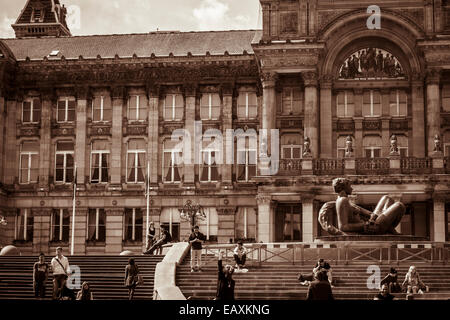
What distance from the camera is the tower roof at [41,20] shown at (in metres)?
87.2

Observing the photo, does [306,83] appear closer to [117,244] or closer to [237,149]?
[237,149]

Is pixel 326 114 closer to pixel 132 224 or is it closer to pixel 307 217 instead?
pixel 307 217

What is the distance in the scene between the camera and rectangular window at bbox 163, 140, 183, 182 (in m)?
65.3

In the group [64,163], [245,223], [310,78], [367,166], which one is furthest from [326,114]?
[64,163]

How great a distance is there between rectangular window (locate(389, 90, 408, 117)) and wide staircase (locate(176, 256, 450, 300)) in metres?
26.3

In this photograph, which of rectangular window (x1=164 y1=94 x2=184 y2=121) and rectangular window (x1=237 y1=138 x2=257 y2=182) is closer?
rectangular window (x1=237 y1=138 x2=257 y2=182)

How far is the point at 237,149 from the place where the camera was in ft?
213

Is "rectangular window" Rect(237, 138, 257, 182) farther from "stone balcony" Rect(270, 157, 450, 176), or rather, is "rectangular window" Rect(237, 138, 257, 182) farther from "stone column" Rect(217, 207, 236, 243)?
"stone balcony" Rect(270, 157, 450, 176)

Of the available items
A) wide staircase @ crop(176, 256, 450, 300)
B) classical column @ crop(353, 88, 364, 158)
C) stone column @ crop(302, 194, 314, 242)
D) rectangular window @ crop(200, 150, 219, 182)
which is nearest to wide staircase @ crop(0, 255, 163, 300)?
wide staircase @ crop(176, 256, 450, 300)

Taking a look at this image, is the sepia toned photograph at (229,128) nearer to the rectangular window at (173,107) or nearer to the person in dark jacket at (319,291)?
the rectangular window at (173,107)

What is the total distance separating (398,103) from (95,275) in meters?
30.4

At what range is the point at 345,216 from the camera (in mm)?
38281
